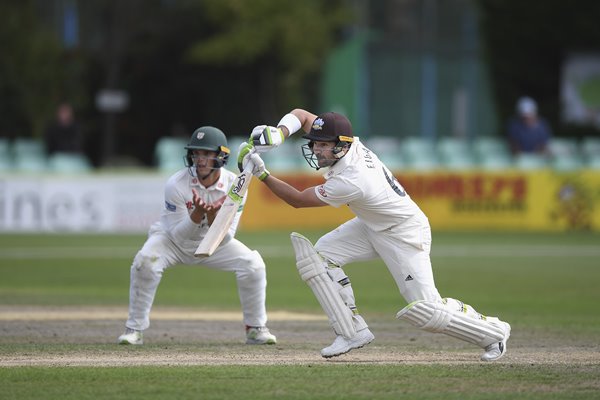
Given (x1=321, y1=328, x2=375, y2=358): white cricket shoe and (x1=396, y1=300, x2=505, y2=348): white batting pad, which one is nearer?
(x1=396, y1=300, x2=505, y2=348): white batting pad

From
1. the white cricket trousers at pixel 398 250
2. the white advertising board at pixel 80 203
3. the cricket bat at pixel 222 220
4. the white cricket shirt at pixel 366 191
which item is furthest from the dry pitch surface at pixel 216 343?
the white advertising board at pixel 80 203

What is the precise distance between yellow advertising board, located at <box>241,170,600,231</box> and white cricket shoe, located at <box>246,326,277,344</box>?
12.8 metres

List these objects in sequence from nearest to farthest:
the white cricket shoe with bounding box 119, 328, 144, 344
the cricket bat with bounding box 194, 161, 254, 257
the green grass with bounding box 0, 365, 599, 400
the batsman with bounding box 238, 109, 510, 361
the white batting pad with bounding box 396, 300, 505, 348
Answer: the green grass with bounding box 0, 365, 599, 400 → the white batting pad with bounding box 396, 300, 505, 348 → the batsman with bounding box 238, 109, 510, 361 → the cricket bat with bounding box 194, 161, 254, 257 → the white cricket shoe with bounding box 119, 328, 144, 344

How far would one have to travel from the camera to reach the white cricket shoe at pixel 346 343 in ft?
25.1

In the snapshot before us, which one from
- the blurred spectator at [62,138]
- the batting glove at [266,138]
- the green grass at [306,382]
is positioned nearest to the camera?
the green grass at [306,382]

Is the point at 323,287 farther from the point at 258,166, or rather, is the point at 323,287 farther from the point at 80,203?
the point at 80,203

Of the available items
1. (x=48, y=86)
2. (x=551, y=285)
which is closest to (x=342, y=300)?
(x=551, y=285)

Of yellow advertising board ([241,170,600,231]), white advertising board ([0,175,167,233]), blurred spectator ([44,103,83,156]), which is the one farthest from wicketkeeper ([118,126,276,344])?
blurred spectator ([44,103,83,156])

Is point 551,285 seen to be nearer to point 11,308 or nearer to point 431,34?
point 11,308

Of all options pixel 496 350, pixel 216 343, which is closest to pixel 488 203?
pixel 216 343

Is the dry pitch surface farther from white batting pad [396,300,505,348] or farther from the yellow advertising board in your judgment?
the yellow advertising board

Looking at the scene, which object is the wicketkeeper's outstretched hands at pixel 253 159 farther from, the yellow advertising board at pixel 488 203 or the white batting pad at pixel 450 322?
the yellow advertising board at pixel 488 203

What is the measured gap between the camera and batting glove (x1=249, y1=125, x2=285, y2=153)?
7.79 m

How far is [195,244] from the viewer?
8906mm
